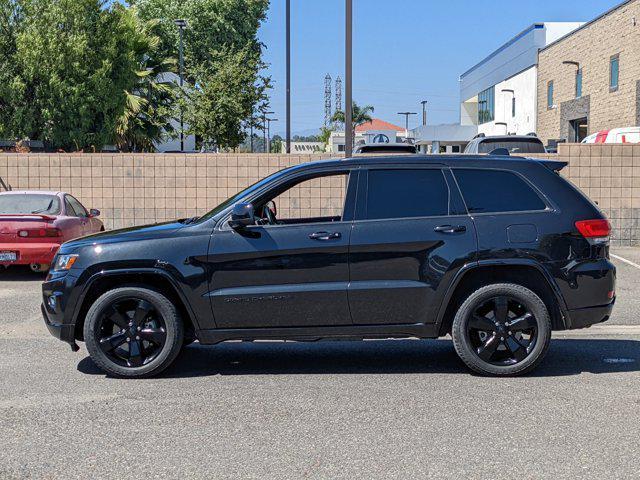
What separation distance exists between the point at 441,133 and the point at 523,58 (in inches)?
922

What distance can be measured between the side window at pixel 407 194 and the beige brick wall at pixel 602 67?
29683 mm

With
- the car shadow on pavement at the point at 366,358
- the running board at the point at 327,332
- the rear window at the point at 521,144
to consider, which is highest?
the rear window at the point at 521,144

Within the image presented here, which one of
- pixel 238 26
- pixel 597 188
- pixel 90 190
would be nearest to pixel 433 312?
pixel 597 188

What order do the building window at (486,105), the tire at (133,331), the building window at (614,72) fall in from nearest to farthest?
the tire at (133,331), the building window at (614,72), the building window at (486,105)

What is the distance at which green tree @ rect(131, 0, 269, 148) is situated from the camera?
30422 millimetres

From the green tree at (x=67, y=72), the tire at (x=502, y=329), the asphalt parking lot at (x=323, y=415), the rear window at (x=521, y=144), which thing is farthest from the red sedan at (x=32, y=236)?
the green tree at (x=67, y=72)

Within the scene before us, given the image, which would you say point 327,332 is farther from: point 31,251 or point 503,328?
point 31,251

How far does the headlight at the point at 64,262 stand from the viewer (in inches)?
273

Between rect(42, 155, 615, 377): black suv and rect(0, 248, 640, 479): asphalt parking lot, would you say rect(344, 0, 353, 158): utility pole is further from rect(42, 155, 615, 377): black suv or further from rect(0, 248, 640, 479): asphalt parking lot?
rect(42, 155, 615, 377): black suv

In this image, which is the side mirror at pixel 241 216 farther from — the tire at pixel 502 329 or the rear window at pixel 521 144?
the rear window at pixel 521 144

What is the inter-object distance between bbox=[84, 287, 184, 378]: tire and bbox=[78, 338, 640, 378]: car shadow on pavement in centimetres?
28

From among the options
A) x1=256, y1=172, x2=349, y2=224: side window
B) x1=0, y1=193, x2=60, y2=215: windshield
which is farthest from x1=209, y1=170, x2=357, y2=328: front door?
x1=256, y1=172, x2=349, y2=224: side window

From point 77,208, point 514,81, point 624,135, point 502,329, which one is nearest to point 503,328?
point 502,329

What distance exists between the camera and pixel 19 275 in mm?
13906
